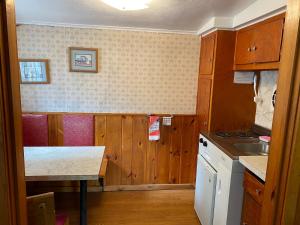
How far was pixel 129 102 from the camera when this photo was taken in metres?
3.00

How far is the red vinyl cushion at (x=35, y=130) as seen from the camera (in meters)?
2.79

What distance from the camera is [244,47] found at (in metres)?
2.27

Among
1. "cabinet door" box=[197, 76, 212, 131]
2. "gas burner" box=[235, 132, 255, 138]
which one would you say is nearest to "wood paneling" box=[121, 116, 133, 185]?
"cabinet door" box=[197, 76, 212, 131]

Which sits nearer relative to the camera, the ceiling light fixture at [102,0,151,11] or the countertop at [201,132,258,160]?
the countertop at [201,132,258,160]

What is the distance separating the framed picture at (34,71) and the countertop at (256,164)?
2381 mm

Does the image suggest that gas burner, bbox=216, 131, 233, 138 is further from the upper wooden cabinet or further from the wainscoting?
the upper wooden cabinet

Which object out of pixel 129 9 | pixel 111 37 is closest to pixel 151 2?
pixel 129 9

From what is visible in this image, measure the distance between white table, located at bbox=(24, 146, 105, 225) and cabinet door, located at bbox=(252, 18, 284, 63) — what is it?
1.65m

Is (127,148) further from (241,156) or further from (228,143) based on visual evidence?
(241,156)

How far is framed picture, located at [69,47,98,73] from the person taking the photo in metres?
2.81

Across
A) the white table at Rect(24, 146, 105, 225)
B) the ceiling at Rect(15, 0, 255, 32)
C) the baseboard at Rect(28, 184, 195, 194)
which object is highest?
the ceiling at Rect(15, 0, 255, 32)

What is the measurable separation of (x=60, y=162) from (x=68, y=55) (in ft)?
4.63

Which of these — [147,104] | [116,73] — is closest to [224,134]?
[147,104]

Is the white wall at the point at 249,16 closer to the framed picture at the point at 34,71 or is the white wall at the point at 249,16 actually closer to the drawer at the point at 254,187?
the drawer at the point at 254,187
